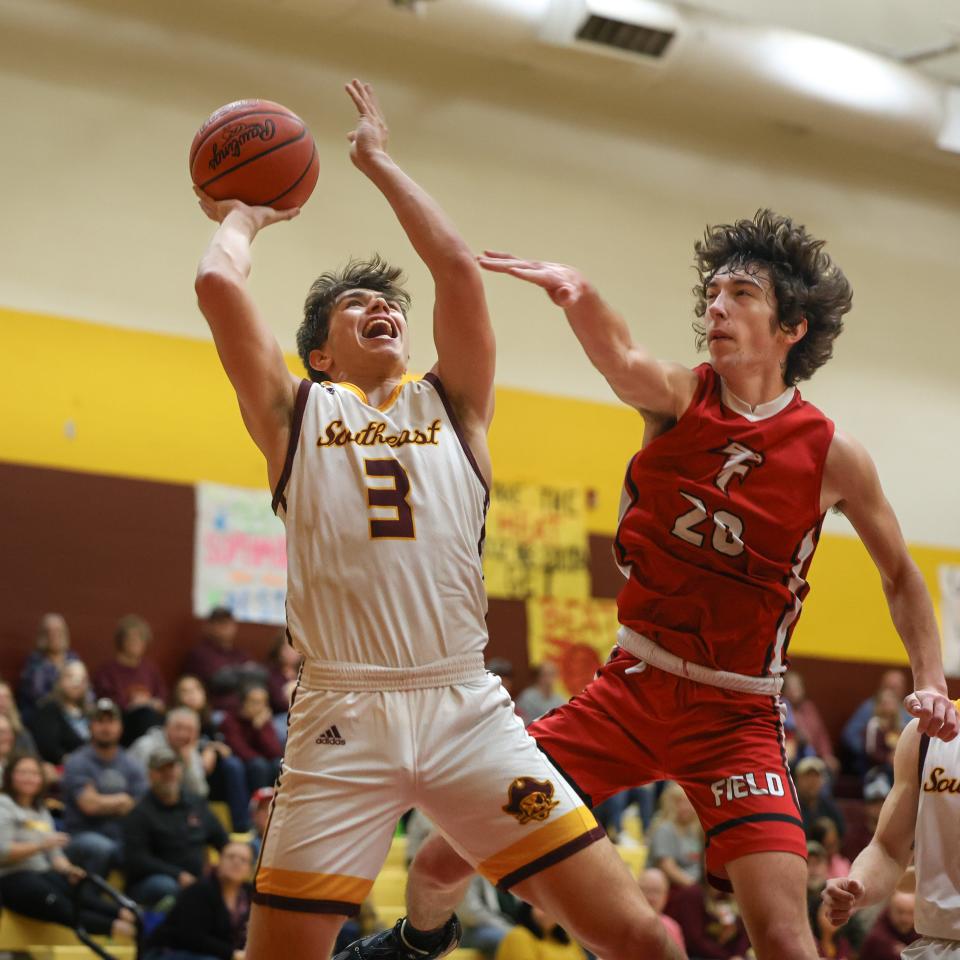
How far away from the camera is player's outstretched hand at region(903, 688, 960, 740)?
193 inches

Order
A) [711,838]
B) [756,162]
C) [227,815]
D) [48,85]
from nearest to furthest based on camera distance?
1. [711,838]
2. [227,815]
3. [48,85]
4. [756,162]

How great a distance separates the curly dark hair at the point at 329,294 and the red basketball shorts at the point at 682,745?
1.45m

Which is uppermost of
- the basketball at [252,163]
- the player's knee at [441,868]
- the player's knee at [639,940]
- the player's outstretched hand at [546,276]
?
the basketball at [252,163]

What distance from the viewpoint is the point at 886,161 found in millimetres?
19531

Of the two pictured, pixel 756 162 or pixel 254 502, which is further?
pixel 756 162

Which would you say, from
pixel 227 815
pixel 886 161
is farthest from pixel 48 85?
pixel 886 161

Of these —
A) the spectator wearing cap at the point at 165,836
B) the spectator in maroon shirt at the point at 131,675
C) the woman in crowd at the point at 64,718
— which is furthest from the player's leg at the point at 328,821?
the spectator in maroon shirt at the point at 131,675

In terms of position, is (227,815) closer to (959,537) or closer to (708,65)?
(708,65)

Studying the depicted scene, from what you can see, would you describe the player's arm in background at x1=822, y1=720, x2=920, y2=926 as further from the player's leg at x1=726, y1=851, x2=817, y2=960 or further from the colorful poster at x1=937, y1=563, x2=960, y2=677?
the colorful poster at x1=937, y1=563, x2=960, y2=677

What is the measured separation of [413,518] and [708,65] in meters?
13.4

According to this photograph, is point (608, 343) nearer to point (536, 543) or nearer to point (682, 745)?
point (682, 745)

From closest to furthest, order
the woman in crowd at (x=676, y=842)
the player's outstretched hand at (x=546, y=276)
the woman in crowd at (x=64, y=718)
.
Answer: the player's outstretched hand at (x=546, y=276) → the woman in crowd at (x=676, y=842) → the woman in crowd at (x=64, y=718)

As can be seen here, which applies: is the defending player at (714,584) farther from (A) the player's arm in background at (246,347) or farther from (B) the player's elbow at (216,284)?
(B) the player's elbow at (216,284)

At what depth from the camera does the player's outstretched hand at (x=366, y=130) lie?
4738 mm
